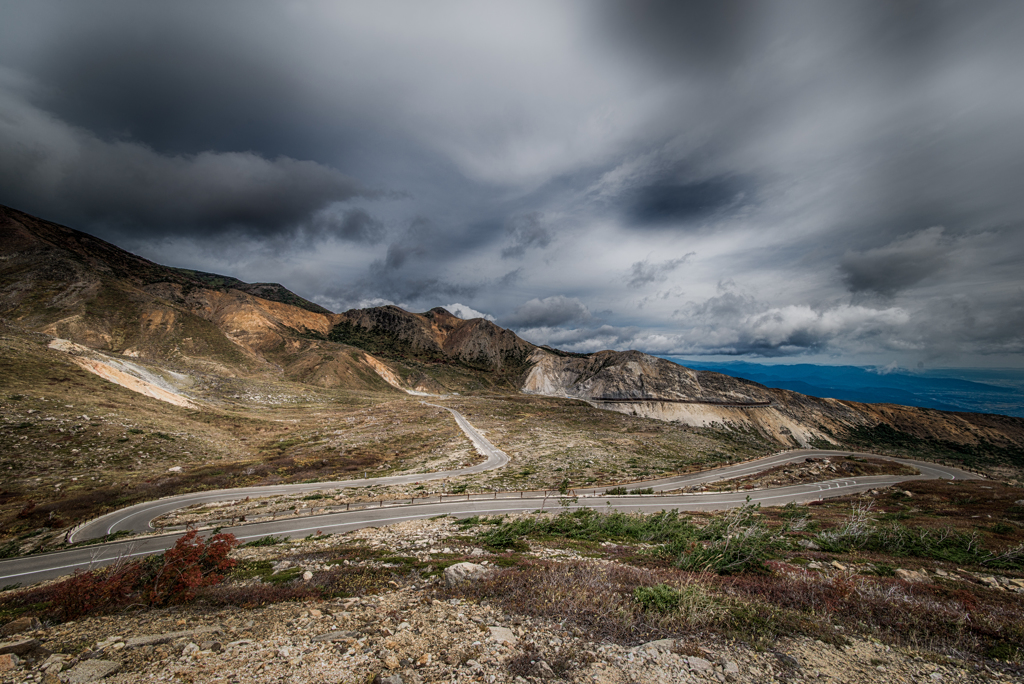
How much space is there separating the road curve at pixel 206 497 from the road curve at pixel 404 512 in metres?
3.89

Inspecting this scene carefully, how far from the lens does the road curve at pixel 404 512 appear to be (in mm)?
18469

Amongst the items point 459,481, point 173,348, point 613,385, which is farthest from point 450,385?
point 459,481

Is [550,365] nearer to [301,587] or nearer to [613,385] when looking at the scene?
[613,385]

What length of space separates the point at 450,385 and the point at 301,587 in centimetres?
16317

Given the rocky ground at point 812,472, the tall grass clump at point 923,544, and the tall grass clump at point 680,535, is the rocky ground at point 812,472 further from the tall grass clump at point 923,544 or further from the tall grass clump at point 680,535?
the tall grass clump at point 680,535

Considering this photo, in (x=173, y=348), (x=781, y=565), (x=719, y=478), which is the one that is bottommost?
(x=719, y=478)

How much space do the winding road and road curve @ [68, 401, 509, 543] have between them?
0.17ft

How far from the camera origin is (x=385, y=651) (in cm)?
548

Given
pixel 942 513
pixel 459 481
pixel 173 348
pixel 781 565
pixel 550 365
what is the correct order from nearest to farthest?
pixel 781 565 → pixel 942 513 → pixel 459 481 → pixel 173 348 → pixel 550 365

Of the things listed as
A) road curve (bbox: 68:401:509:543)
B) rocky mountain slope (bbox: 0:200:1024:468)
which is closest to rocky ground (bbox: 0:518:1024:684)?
road curve (bbox: 68:401:509:543)

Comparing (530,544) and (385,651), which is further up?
(385,651)

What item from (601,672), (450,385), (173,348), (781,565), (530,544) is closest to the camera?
(601,672)

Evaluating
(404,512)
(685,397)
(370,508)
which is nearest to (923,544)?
(404,512)

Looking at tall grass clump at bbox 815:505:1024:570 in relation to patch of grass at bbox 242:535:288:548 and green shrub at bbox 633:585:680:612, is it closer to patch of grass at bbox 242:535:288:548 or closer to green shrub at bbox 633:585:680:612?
green shrub at bbox 633:585:680:612
